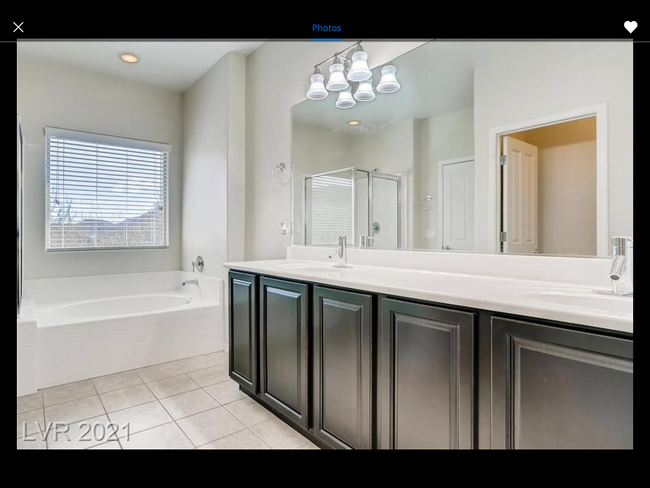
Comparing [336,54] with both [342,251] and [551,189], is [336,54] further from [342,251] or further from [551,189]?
[551,189]

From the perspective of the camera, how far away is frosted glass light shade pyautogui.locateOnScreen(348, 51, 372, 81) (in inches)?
80.4

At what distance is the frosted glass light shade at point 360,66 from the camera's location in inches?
80.4

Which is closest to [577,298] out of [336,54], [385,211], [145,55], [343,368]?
[343,368]

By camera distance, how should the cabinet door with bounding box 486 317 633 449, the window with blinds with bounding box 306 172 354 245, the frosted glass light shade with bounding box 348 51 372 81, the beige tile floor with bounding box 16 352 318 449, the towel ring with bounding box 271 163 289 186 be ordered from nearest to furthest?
the cabinet door with bounding box 486 317 633 449, the beige tile floor with bounding box 16 352 318 449, the frosted glass light shade with bounding box 348 51 372 81, the window with blinds with bounding box 306 172 354 245, the towel ring with bounding box 271 163 289 186

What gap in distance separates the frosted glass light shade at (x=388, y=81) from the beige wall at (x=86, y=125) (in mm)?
2796

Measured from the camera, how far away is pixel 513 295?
1088 mm

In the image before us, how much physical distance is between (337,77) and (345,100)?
144 millimetres

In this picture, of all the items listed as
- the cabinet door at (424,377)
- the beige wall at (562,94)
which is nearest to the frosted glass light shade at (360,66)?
the beige wall at (562,94)

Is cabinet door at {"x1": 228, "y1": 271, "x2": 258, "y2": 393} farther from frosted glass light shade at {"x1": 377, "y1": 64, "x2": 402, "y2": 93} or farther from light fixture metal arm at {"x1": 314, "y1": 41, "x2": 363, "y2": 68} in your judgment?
light fixture metal arm at {"x1": 314, "y1": 41, "x2": 363, "y2": 68}

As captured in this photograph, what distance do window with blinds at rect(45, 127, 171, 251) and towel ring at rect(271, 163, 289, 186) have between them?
1.75m

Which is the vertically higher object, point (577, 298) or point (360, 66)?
point (360, 66)
